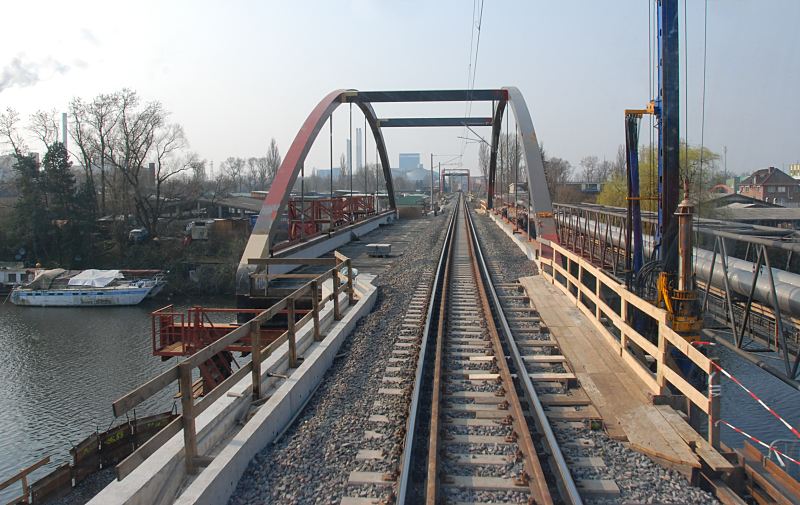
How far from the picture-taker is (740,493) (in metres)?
4.52

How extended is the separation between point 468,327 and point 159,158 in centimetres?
4473

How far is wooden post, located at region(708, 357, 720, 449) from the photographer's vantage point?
4.88 metres

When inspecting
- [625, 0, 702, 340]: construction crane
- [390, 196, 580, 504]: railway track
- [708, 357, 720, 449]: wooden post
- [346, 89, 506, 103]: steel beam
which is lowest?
[390, 196, 580, 504]: railway track

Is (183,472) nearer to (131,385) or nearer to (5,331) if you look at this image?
(131,385)

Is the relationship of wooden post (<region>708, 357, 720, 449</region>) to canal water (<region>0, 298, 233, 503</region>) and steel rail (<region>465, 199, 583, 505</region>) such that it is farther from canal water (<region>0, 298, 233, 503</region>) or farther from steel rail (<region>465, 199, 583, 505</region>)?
canal water (<region>0, 298, 233, 503</region>)

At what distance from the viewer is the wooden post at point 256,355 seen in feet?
18.8

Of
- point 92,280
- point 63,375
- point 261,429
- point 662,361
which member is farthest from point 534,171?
point 92,280

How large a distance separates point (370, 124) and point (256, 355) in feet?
108

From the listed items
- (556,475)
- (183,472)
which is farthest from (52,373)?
(556,475)

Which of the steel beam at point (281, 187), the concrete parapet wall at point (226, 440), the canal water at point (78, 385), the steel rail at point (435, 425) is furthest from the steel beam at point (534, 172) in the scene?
the concrete parapet wall at point (226, 440)

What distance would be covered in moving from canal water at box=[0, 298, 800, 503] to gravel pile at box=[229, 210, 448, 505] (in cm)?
708

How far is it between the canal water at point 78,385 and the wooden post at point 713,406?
231 inches

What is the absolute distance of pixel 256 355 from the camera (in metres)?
5.85

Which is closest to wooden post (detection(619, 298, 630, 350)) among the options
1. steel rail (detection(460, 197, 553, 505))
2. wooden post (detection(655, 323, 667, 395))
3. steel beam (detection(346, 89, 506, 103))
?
wooden post (detection(655, 323, 667, 395))
